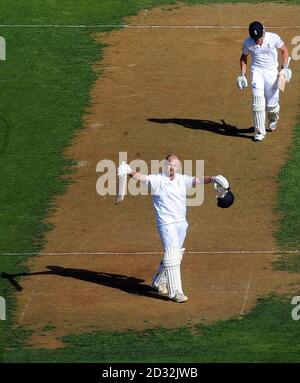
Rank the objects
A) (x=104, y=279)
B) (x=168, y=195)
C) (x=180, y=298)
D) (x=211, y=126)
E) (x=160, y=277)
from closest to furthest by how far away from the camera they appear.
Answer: (x=168, y=195) → (x=180, y=298) → (x=160, y=277) → (x=104, y=279) → (x=211, y=126)

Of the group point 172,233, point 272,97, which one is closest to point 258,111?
point 272,97

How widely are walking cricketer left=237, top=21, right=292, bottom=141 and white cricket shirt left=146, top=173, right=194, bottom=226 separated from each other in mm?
6613

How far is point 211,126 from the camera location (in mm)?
31297

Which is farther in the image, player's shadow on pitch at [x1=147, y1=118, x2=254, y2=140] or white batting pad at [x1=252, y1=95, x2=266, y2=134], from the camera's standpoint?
player's shadow on pitch at [x1=147, y1=118, x2=254, y2=140]

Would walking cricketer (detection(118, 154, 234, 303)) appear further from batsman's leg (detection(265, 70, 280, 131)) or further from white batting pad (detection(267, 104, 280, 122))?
white batting pad (detection(267, 104, 280, 122))

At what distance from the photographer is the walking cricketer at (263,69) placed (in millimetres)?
29562

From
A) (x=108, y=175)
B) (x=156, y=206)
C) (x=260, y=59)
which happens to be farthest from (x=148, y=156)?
(x=156, y=206)

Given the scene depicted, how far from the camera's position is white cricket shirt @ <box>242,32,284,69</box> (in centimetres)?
2959

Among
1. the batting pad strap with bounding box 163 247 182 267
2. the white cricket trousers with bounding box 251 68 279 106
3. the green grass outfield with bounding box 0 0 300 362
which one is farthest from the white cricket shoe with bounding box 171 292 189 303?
the white cricket trousers with bounding box 251 68 279 106

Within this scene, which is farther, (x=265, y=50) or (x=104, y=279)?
(x=265, y=50)

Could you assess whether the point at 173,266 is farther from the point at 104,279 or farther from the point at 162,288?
the point at 104,279

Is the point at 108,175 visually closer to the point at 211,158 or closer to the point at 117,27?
the point at 211,158

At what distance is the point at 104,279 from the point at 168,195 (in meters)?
2.14

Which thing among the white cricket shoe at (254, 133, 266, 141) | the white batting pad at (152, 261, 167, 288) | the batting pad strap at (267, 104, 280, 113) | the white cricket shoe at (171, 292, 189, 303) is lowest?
the white cricket shoe at (171, 292, 189, 303)
